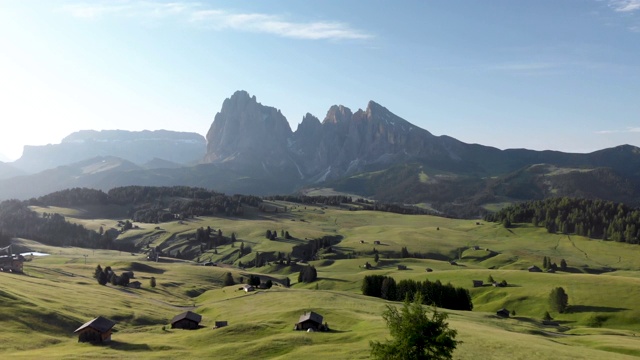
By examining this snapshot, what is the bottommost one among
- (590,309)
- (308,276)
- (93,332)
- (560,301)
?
(308,276)

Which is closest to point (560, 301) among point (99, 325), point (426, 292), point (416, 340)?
point (426, 292)

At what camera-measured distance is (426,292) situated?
14550 centimetres

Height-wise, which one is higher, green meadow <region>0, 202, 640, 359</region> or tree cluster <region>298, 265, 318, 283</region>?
green meadow <region>0, 202, 640, 359</region>

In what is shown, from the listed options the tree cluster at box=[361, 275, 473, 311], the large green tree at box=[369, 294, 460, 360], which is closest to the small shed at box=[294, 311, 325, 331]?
the large green tree at box=[369, 294, 460, 360]

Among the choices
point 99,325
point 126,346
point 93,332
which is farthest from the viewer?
point 99,325

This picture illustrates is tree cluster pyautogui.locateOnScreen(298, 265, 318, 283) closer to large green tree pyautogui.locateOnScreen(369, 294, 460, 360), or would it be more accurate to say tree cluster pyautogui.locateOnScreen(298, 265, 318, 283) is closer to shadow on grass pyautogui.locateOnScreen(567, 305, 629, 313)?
shadow on grass pyautogui.locateOnScreen(567, 305, 629, 313)

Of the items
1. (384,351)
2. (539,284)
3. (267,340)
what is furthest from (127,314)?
(539,284)

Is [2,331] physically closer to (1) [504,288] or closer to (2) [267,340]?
(2) [267,340]

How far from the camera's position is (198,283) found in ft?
607

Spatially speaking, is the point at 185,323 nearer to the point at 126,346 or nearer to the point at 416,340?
the point at 126,346

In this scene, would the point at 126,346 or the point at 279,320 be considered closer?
the point at 126,346

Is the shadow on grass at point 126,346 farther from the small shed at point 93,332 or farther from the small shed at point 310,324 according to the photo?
the small shed at point 310,324

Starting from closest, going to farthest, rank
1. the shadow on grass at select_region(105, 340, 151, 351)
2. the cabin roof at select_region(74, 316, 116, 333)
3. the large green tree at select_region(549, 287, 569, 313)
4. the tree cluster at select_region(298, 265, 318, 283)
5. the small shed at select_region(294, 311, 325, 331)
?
the shadow on grass at select_region(105, 340, 151, 351), the cabin roof at select_region(74, 316, 116, 333), the small shed at select_region(294, 311, 325, 331), the large green tree at select_region(549, 287, 569, 313), the tree cluster at select_region(298, 265, 318, 283)

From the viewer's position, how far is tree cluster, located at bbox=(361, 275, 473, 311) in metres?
144
